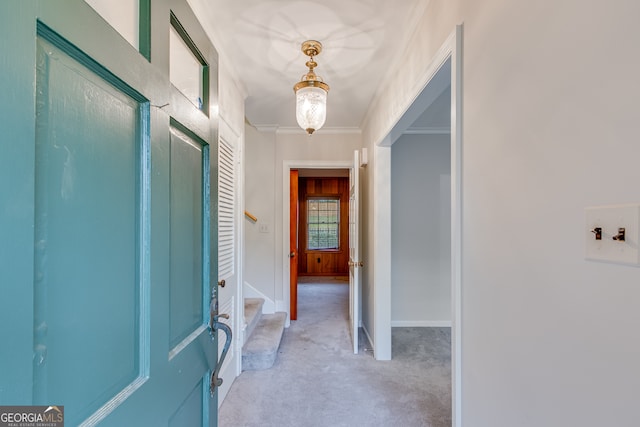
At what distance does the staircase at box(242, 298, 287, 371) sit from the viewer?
2836 millimetres

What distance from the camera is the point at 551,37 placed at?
787mm

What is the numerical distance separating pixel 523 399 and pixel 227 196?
A: 2130mm

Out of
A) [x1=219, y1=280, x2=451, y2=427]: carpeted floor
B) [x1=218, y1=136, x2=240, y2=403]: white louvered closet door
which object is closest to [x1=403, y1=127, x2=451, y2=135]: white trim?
[x1=218, y1=136, x2=240, y2=403]: white louvered closet door

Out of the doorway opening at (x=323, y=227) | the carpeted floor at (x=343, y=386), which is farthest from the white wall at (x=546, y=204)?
the doorway opening at (x=323, y=227)

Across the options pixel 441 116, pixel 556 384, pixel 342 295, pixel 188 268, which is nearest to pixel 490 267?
pixel 556 384

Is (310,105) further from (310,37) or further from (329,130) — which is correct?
(329,130)

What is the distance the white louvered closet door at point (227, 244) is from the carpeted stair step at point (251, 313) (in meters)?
0.47

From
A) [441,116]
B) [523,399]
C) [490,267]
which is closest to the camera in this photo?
[523,399]

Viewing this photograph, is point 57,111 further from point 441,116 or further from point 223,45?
point 441,116

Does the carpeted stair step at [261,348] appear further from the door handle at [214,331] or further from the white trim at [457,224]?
the white trim at [457,224]

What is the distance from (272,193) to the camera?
13.6ft

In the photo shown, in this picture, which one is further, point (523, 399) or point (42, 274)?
point (523, 399)

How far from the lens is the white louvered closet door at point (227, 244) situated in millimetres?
2326

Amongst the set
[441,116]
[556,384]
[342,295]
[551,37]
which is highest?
[441,116]
